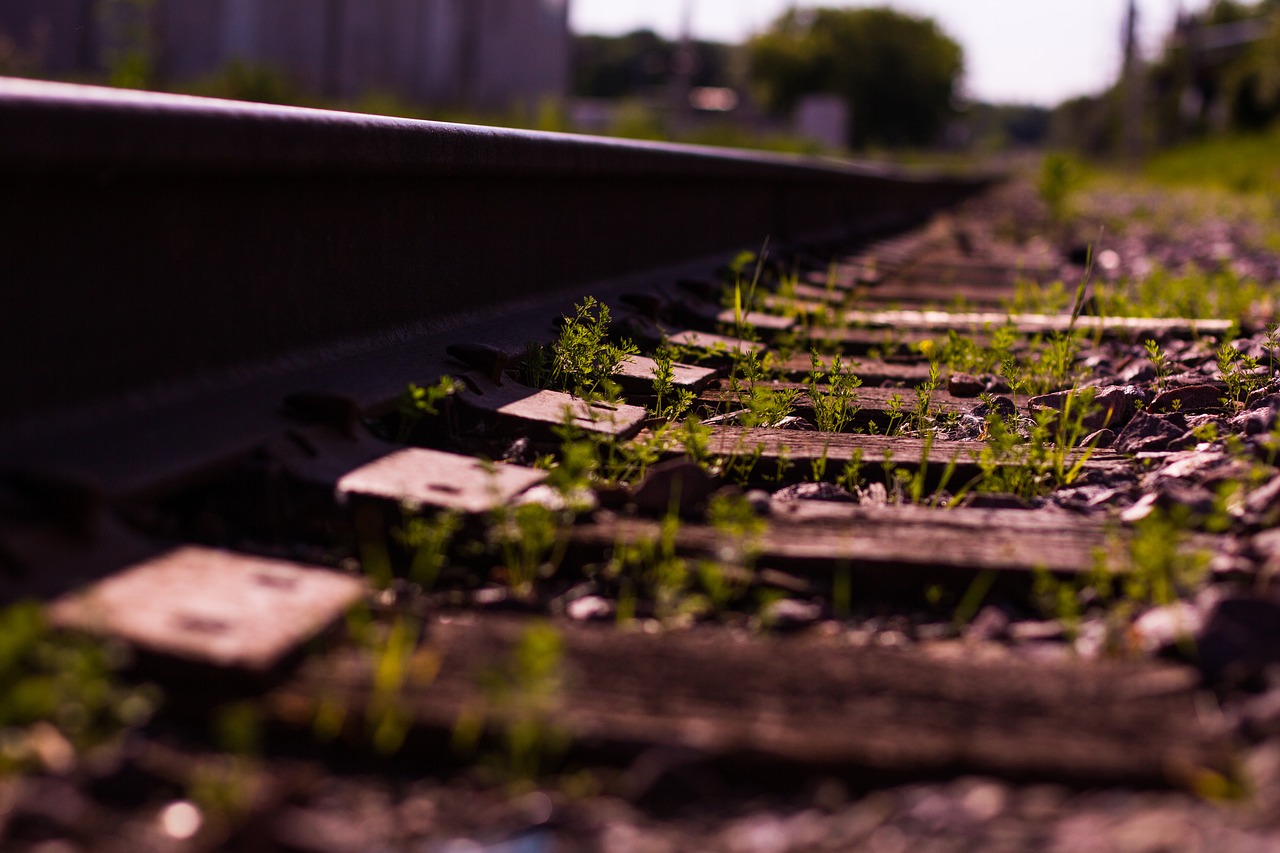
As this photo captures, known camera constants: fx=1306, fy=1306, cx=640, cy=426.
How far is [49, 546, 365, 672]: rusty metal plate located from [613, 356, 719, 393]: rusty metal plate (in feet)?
4.94

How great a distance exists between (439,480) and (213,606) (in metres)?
0.61

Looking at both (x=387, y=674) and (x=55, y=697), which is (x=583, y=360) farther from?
(x=55, y=697)

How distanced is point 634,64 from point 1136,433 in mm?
114425

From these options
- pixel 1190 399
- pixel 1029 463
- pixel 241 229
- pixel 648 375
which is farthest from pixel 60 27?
pixel 1029 463

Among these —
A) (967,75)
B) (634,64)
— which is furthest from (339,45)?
(634,64)

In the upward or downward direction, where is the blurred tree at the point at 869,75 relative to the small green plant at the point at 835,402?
upward

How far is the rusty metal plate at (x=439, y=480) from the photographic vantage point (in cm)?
202

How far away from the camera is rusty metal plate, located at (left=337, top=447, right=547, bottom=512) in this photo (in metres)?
2.02

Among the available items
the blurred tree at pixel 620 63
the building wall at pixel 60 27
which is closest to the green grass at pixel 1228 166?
the building wall at pixel 60 27

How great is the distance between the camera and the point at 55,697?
132cm

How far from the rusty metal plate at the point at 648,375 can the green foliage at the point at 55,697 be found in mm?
1817

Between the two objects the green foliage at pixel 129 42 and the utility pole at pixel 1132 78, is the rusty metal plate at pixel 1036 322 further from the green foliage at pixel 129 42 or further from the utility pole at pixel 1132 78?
the utility pole at pixel 1132 78

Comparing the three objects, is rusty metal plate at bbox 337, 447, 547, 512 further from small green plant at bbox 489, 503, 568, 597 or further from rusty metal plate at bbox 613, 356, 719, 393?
rusty metal plate at bbox 613, 356, 719, 393

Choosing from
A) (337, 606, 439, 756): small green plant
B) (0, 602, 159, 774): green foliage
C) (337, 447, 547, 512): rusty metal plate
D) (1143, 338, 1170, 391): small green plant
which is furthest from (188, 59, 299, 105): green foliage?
(0, 602, 159, 774): green foliage
